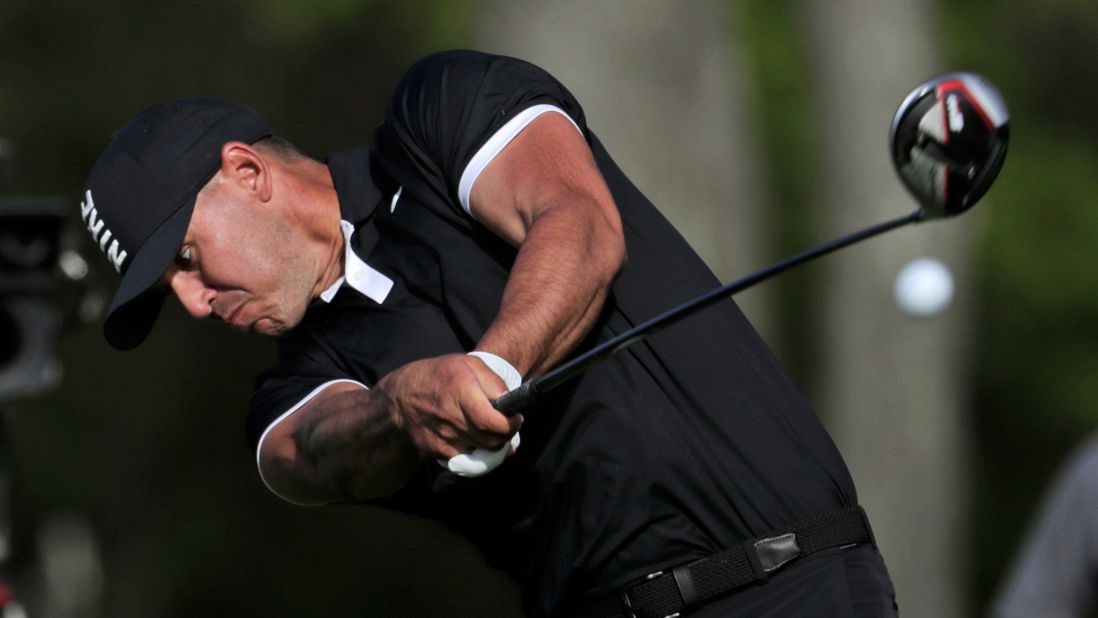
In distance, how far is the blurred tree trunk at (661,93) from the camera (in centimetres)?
868

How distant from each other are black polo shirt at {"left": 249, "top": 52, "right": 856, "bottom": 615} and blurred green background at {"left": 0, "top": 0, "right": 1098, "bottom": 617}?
34.8ft

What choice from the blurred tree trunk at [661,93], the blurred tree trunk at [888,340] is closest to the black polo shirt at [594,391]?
the blurred tree trunk at [661,93]

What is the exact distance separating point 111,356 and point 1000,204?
7226 millimetres

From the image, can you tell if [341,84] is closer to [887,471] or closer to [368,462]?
[887,471]

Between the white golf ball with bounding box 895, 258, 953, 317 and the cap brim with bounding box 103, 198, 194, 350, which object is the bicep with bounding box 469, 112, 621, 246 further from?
the white golf ball with bounding box 895, 258, 953, 317

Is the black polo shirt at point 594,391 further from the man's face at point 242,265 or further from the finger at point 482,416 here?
the finger at point 482,416

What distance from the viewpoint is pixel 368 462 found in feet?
10.9

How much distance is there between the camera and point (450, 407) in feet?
9.56

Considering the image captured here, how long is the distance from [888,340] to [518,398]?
7709 mm

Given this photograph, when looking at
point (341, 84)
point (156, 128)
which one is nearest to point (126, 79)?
point (341, 84)

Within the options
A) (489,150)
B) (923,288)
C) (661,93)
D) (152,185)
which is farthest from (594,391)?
(923,288)

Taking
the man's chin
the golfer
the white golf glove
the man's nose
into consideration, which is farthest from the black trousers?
the man's nose

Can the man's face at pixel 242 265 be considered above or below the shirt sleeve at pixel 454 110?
below

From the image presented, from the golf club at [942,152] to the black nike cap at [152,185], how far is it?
3.01 ft
